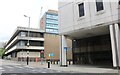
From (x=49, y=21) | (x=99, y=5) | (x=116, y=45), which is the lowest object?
(x=116, y=45)

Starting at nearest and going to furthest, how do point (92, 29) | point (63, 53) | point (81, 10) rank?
point (92, 29), point (81, 10), point (63, 53)

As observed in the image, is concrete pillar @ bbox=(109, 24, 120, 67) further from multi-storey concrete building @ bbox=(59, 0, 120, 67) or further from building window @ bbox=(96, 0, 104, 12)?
building window @ bbox=(96, 0, 104, 12)

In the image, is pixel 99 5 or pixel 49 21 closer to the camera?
pixel 99 5

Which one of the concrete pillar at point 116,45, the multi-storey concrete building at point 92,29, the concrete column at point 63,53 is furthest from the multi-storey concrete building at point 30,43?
the concrete pillar at point 116,45

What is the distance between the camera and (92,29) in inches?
1140

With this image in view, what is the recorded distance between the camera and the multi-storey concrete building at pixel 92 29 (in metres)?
24.8

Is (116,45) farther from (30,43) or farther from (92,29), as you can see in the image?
(30,43)

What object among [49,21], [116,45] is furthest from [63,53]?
[49,21]

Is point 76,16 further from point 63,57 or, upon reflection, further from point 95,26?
point 63,57

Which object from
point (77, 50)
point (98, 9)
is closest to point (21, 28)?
point (77, 50)

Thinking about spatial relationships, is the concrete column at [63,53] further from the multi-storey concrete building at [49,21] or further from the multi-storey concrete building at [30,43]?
the multi-storey concrete building at [49,21]

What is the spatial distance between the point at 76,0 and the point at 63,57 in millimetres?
9991

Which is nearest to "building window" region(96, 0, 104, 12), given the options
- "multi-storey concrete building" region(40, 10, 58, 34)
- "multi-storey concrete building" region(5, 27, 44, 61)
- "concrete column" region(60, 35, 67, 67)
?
"concrete column" region(60, 35, 67, 67)

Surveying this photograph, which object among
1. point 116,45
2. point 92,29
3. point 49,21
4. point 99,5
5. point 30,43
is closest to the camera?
point 116,45
